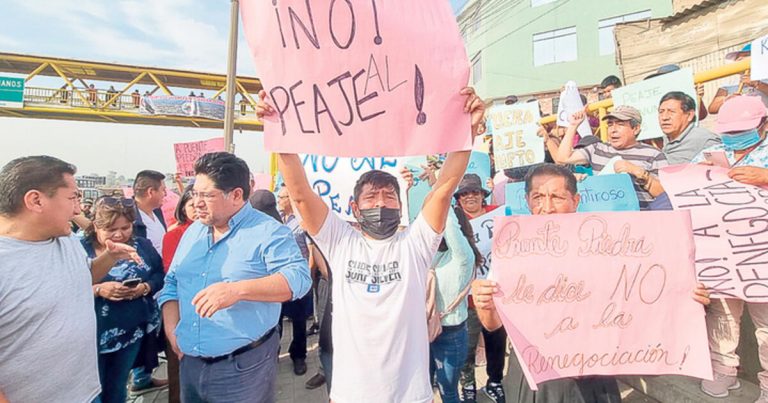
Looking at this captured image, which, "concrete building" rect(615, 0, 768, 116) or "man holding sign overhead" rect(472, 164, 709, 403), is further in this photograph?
"concrete building" rect(615, 0, 768, 116)

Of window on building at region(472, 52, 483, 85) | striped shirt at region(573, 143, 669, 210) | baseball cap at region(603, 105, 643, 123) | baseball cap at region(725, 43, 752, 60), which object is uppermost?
window on building at region(472, 52, 483, 85)

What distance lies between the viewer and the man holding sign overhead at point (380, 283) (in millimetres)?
1530

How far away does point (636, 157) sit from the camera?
9.20ft

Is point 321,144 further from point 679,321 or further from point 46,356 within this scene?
point 679,321

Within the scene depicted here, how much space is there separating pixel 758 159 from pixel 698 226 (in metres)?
0.67

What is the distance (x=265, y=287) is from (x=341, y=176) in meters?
1.40

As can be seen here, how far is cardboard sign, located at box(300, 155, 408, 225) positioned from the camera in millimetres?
2871


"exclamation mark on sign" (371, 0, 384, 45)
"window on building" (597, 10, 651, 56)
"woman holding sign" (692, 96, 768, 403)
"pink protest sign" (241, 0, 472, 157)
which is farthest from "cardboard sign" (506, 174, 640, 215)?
"window on building" (597, 10, 651, 56)

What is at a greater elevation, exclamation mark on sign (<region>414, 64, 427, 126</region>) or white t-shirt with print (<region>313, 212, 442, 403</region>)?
exclamation mark on sign (<region>414, 64, 427, 126</region>)

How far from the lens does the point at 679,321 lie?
1544 millimetres

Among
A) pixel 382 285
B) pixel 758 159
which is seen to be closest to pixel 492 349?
pixel 382 285

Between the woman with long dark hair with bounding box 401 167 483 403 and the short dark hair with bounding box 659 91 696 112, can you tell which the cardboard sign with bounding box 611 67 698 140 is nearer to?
the short dark hair with bounding box 659 91 696 112

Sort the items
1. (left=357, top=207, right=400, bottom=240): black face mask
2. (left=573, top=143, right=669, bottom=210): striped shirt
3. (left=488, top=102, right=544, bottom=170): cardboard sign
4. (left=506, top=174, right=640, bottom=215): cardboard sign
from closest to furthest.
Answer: (left=357, top=207, right=400, bottom=240): black face mask < (left=506, top=174, right=640, bottom=215): cardboard sign < (left=573, top=143, right=669, bottom=210): striped shirt < (left=488, top=102, right=544, bottom=170): cardboard sign

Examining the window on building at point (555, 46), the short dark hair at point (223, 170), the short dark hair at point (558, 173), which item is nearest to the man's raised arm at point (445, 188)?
the short dark hair at point (558, 173)
